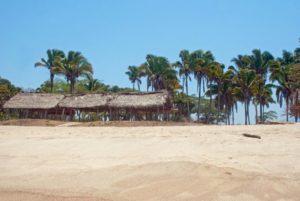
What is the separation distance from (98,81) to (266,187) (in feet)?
171

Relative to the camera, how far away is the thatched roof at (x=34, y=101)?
125ft

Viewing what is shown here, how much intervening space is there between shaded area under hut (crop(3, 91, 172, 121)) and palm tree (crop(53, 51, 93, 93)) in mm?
11250

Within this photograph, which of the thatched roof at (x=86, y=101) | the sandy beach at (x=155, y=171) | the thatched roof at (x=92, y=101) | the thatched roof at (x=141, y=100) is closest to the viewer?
the sandy beach at (x=155, y=171)

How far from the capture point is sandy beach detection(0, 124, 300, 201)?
596cm

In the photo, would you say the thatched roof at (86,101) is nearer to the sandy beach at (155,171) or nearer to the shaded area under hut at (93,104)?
the shaded area under hut at (93,104)

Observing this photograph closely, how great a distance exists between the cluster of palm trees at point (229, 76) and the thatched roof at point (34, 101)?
1935cm

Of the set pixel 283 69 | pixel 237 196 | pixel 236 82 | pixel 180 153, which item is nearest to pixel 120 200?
pixel 237 196

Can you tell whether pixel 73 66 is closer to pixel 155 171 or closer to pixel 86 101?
pixel 86 101

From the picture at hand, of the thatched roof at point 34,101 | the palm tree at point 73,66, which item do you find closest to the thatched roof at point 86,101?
the thatched roof at point 34,101

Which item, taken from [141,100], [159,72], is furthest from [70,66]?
[141,100]

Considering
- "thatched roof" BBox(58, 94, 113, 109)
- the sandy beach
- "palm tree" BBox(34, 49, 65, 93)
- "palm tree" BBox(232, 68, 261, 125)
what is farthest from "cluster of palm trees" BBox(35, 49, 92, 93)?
the sandy beach

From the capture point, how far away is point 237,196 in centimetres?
570

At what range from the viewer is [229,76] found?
52.1 meters

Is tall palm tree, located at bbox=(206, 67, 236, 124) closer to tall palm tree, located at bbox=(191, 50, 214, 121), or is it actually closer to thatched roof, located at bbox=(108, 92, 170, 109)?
tall palm tree, located at bbox=(191, 50, 214, 121)
